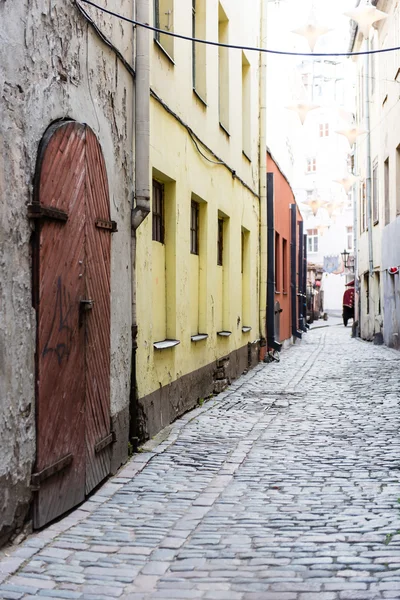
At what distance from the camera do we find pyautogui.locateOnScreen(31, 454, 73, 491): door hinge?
4762 millimetres

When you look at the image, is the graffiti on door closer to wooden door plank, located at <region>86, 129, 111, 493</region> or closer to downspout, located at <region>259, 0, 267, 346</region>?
wooden door plank, located at <region>86, 129, 111, 493</region>

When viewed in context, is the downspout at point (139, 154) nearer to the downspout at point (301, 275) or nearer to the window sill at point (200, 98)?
the window sill at point (200, 98)

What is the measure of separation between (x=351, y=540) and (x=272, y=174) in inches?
565

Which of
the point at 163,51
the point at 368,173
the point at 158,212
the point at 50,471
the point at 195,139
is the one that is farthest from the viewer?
the point at 368,173

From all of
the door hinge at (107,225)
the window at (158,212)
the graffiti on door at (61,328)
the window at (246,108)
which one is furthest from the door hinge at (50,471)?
the window at (246,108)

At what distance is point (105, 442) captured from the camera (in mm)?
6117

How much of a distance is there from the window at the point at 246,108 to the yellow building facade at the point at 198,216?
0.02m

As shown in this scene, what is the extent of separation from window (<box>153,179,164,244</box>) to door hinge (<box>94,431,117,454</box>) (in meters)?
2.98

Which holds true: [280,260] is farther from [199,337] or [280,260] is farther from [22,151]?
[22,151]

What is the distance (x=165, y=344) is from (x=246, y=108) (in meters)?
8.27

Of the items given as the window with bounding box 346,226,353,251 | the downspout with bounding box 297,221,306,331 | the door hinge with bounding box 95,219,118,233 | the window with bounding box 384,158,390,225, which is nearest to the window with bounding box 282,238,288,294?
the window with bounding box 384,158,390,225

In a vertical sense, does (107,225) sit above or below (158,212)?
below

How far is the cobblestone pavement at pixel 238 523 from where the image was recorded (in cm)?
399

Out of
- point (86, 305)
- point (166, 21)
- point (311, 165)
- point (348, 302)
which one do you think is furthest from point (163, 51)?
point (311, 165)
